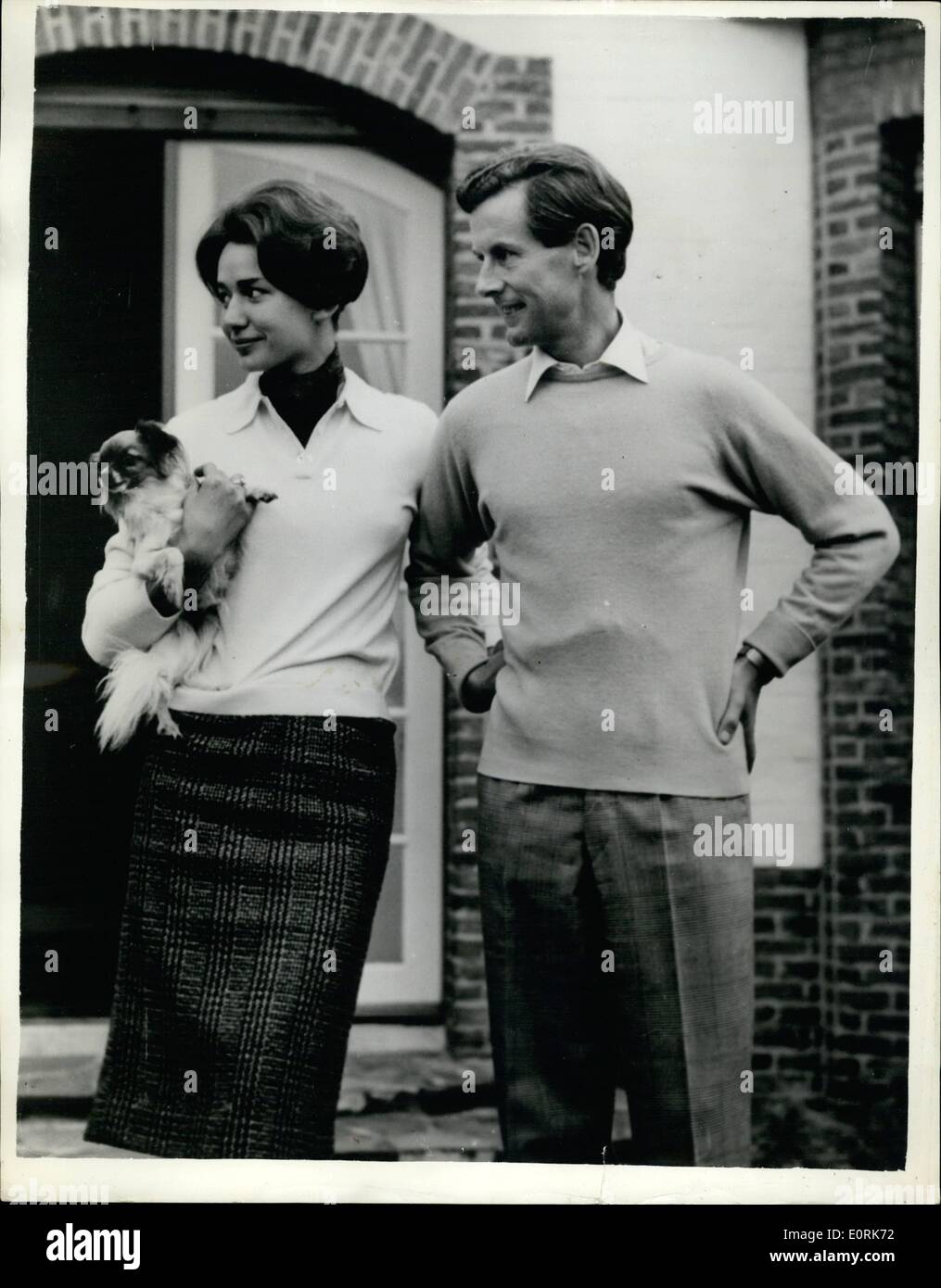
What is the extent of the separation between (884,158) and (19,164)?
236 centimetres

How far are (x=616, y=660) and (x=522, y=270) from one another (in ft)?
3.17

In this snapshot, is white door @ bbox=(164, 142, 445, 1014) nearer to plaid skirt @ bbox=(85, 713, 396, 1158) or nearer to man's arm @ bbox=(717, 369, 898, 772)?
plaid skirt @ bbox=(85, 713, 396, 1158)

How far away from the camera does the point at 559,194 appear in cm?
325

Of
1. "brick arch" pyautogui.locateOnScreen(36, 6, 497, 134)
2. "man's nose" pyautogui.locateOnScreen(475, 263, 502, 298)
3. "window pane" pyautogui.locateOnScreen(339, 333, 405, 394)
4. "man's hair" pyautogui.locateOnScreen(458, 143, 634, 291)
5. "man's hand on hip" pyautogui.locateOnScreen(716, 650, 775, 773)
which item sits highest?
"brick arch" pyautogui.locateOnScreen(36, 6, 497, 134)

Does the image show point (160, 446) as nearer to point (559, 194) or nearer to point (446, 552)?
point (446, 552)

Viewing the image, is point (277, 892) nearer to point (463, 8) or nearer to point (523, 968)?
point (523, 968)

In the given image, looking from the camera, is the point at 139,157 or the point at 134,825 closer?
the point at 134,825

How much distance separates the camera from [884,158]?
3805 millimetres

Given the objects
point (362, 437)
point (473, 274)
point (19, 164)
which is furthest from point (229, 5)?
point (362, 437)

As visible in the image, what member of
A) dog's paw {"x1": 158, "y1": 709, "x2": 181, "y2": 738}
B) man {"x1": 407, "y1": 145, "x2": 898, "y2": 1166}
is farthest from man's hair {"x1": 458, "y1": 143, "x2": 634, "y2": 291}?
dog's paw {"x1": 158, "y1": 709, "x2": 181, "y2": 738}

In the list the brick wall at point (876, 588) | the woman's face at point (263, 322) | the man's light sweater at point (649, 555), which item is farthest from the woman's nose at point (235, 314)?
the brick wall at point (876, 588)

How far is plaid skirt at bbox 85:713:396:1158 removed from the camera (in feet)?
10.8

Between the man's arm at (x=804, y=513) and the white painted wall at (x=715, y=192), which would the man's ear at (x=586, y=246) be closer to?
the white painted wall at (x=715, y=192)

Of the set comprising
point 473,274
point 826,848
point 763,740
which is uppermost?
point 473,274
